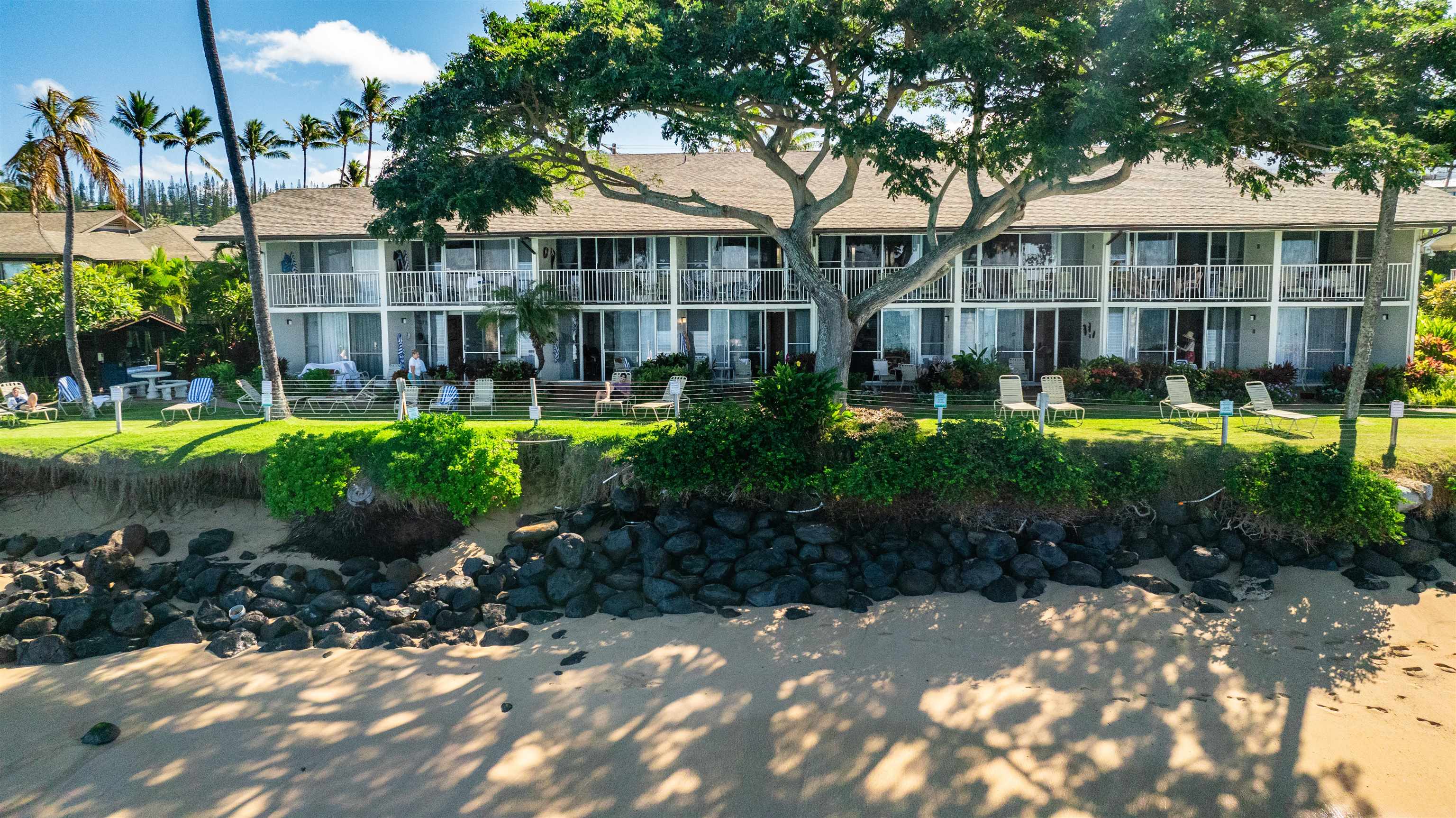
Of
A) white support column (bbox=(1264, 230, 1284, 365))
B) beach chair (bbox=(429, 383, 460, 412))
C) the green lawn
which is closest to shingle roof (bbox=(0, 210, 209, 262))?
the green lawn

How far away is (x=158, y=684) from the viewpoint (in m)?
9.46

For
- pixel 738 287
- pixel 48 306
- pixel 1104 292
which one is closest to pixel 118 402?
pixel 48 306

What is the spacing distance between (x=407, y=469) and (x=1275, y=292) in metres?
19.2

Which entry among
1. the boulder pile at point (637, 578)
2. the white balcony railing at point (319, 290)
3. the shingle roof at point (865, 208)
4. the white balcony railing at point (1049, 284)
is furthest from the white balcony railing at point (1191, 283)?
the white balcony railing at point (319, 290)

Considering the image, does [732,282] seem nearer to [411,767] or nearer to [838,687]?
[838,687]

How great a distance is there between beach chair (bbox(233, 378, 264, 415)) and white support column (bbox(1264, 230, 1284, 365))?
71.4 feet

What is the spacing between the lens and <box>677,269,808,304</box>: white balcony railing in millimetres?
22281

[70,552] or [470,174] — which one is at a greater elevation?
[470,174]

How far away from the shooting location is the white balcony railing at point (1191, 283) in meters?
21.0

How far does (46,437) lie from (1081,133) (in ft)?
55.8

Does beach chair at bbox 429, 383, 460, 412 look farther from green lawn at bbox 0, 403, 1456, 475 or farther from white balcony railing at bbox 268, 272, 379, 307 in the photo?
white balcony railing at bbox 268, 272, 379, 307

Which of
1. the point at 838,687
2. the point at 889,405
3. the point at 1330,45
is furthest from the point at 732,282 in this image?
the point at 838,687

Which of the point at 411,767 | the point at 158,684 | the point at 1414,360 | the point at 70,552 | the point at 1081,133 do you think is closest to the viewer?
the point at 411,767

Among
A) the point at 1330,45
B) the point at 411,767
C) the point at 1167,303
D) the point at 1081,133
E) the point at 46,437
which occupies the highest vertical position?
the point at 1330,45
